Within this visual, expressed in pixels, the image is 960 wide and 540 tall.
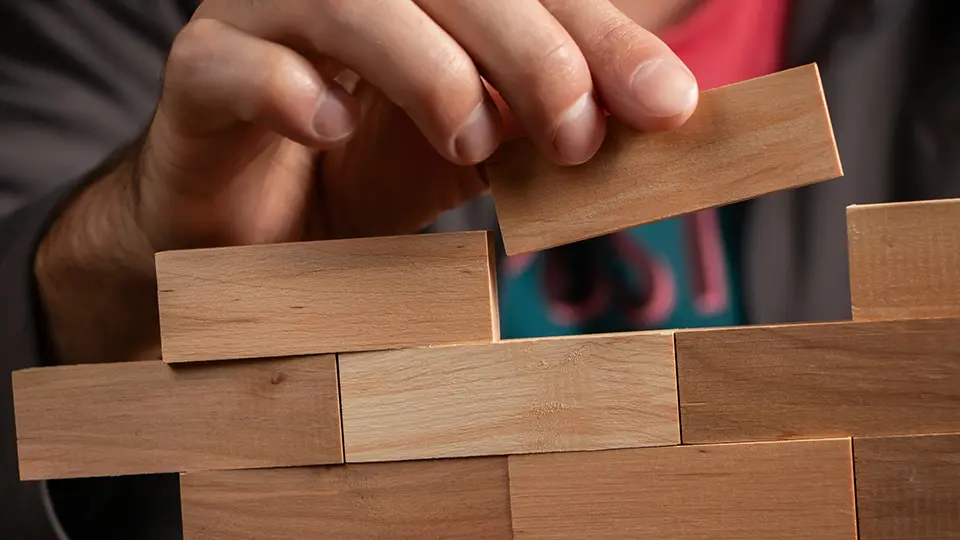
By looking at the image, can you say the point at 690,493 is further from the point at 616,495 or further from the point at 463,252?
the point at 463,252

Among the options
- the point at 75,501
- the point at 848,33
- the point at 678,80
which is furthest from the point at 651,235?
the point at 75,501

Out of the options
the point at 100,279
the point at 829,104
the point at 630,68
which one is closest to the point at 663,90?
the point at 630,68

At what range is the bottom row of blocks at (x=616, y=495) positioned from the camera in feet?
1.56

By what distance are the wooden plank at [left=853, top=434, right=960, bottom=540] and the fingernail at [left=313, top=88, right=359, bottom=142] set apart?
0.37 meters

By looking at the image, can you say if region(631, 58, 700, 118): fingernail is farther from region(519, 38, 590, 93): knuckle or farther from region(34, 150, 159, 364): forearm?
region(34, 150, 159, 364): forearm

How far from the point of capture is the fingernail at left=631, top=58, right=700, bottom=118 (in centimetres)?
47

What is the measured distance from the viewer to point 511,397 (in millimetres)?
506

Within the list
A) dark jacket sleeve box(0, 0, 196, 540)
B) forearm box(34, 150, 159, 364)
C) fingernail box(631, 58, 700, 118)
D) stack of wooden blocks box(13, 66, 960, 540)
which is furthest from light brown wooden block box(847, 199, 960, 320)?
dark jacket sleeve box(0, 0, 196, 540)

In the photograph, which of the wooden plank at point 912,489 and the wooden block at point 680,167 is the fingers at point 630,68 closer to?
the wooden block at point 680,167

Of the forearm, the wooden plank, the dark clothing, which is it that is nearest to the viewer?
the wooden plank

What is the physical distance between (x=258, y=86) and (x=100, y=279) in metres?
0.37

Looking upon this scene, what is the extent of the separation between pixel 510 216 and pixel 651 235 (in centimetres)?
60

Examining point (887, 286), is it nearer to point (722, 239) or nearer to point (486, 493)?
point (486, 493)

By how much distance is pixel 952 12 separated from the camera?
1.10m
